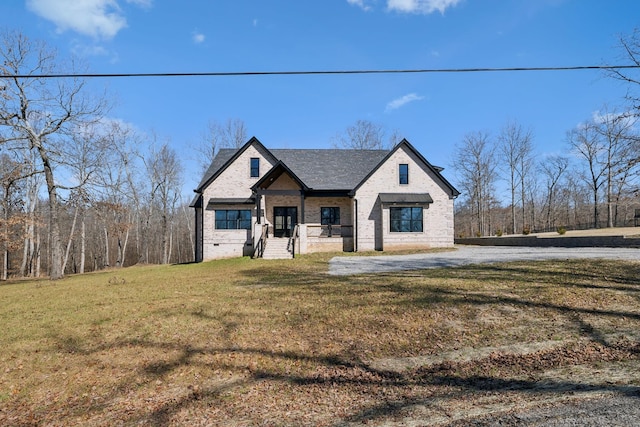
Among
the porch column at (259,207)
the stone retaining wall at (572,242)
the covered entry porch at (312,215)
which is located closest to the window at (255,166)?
the covered entry porch at (312,215)

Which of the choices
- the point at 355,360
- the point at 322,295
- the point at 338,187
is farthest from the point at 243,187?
the point at 355,360

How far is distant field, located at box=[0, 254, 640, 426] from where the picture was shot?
13.9 feet

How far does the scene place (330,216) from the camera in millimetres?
23406

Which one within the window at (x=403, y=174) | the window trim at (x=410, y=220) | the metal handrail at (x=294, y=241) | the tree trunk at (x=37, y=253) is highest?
the window at (x=403, y=174)

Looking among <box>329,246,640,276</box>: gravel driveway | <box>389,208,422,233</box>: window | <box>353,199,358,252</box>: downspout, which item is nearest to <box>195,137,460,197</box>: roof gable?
<box>353,199,358,252</box>: downspout

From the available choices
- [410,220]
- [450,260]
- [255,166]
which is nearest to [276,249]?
[255,166]

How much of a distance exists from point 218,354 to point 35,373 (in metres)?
2.84

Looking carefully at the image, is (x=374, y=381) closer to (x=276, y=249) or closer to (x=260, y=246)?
(x=276, y=249)

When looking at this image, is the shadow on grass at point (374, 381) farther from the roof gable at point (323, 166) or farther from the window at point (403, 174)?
the window at point (403, 174)

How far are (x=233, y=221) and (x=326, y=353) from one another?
17.5m

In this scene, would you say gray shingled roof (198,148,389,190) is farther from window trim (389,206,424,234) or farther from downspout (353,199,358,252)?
window trim (389,206,424,234)

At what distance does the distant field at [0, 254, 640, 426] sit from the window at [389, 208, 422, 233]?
12770mm

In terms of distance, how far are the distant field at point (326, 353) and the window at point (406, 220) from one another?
12.8m

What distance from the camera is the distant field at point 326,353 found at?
4.24 meters
